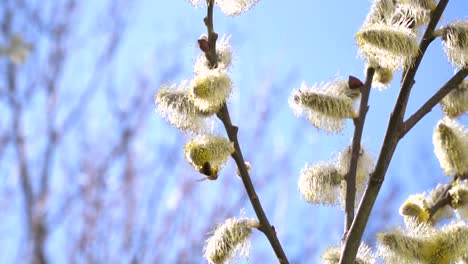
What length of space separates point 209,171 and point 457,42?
0.87 ft

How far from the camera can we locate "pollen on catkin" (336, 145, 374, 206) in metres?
0.84

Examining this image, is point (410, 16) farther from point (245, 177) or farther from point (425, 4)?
point (245, 177)

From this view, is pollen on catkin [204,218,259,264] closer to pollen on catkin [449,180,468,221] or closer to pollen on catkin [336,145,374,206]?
pollen on catkin [336,145,374,206]

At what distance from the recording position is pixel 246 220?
30.6 inches

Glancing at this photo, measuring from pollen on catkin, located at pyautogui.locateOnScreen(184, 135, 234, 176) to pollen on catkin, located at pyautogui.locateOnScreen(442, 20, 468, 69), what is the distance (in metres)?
0.23

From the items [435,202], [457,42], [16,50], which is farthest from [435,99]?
[16,50]

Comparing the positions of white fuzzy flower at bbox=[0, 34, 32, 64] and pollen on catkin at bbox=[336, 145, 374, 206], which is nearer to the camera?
pollen on catkin at bbox=[336, 145, 374, 206]

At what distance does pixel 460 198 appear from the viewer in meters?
0.87

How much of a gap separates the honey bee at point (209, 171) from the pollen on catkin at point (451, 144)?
0.25 m

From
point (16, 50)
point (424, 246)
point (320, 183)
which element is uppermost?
point (16, 50)

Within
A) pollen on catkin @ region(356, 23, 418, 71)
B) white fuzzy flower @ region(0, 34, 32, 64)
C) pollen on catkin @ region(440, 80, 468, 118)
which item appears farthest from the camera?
white fuzzy flower @ region(0, 34, 32, 64)

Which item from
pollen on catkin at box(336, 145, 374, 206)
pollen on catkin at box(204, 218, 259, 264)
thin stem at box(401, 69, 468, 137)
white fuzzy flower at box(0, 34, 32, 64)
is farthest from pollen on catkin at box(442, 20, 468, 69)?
white fuzzy flower at box(0, 34, 32, 64)

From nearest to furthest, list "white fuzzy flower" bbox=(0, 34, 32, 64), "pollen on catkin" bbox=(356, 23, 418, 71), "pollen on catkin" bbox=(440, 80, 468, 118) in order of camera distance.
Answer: "pollen on catkin" bbox=(356, 23, 418, 71) → "pollen on catkin" bbox=(440, 80, 468, 118) → "white fuzzy flower" bbox=(0, 34, 32, 64)

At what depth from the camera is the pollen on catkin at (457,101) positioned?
0.83 metres
